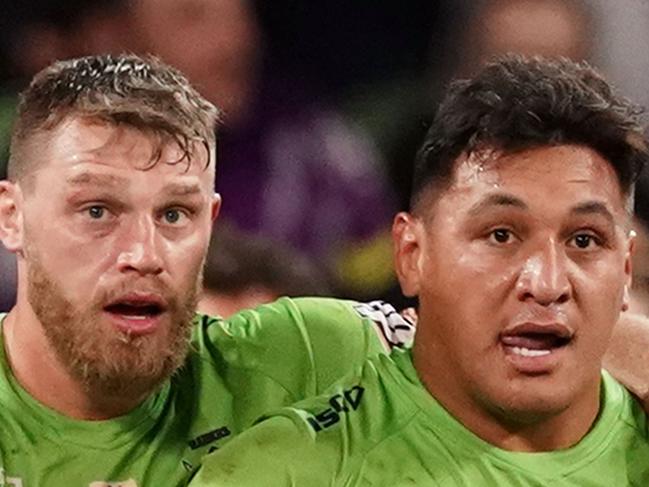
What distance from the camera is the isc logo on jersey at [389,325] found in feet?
4.89

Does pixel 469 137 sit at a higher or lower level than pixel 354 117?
higher

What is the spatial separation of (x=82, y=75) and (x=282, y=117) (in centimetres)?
92

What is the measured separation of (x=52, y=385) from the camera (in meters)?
1.36

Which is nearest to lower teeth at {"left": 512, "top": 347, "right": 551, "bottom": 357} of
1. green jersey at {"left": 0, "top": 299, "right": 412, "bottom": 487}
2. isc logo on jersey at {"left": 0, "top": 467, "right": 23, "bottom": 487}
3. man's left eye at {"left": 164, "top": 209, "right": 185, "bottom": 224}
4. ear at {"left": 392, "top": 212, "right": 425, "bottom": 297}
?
ear at {"left": 392, "top": 212, "right": 425, "bottom": 297}

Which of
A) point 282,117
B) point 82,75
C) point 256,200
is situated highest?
point 82,75

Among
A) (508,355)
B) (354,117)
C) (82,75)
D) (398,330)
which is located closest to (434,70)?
(354,117)

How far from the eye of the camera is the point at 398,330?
1.52m

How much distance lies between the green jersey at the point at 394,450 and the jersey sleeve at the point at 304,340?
18 cm

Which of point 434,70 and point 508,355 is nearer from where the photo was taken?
point 508,355

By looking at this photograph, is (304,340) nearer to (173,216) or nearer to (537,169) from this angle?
(173,216)

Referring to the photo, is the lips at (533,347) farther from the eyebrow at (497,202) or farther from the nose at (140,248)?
the nose at (140,248)

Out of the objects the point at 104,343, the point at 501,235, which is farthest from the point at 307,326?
the point at 501,235

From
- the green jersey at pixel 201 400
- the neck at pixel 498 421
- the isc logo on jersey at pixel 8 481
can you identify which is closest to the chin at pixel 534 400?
the neck at pixel 498 421

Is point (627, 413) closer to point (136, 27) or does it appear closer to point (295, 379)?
point (295, 379)
